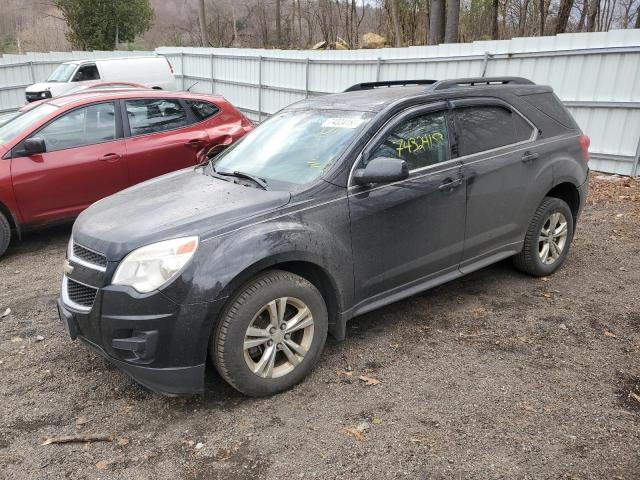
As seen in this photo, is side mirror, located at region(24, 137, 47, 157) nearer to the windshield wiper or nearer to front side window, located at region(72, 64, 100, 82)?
the windshield wiper

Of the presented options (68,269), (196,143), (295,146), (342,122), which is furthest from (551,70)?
(68,269)

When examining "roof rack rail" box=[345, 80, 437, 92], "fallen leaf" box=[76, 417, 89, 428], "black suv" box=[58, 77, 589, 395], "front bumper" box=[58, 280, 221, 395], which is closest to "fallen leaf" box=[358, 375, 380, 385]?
"black suv" box=[58, 77, 589, 395]

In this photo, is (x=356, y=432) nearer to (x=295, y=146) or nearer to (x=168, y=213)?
(x=168, y=213)

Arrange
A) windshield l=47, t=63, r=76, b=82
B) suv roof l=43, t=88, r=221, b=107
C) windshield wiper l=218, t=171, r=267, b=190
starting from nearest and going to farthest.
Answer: windshield wiper l=218, t=171, r=267, b=190 < suv roof l=43, t=88, r=221, b=107 < windshield l=47, t=63, r=76, b=82

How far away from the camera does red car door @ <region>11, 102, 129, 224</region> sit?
18.8 ft

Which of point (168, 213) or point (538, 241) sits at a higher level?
point (168, 213)

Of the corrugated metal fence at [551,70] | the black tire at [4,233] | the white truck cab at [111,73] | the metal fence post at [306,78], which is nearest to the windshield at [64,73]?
the white truck cab at [111,73]

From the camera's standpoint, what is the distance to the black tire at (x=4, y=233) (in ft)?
18.6

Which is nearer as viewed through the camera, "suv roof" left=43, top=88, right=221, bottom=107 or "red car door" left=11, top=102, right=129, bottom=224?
"red car door" left=11, top=102, right=129, bottom=224

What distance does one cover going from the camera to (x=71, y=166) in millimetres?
5922

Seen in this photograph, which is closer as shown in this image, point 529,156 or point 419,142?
point 419,142

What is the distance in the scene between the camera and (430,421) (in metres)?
2.97

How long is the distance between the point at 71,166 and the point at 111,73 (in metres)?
11.6

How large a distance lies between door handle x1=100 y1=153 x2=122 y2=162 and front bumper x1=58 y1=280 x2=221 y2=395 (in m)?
3.58
